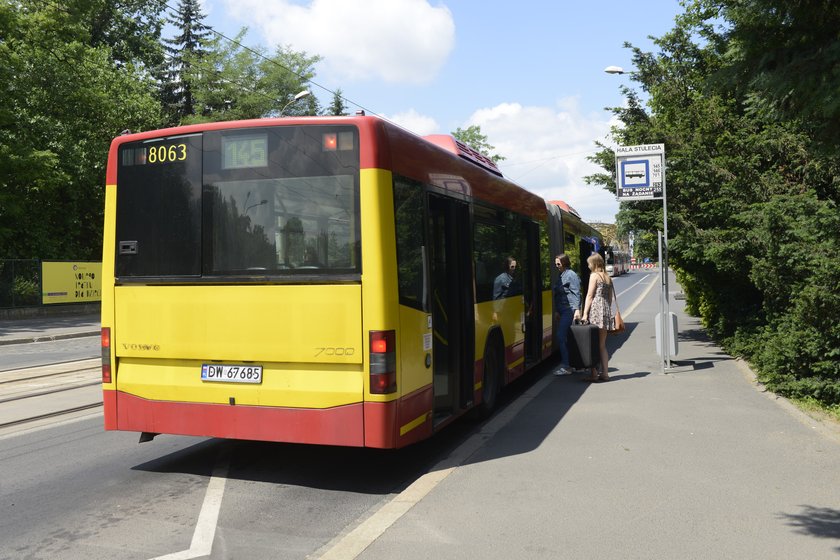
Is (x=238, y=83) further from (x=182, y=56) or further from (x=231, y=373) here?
(x=231, y=373)

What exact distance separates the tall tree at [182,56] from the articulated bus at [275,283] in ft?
165

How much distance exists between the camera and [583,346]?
10336 mm

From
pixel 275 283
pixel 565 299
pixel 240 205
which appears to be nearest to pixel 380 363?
pixel 275 283

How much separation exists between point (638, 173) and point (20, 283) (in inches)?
933

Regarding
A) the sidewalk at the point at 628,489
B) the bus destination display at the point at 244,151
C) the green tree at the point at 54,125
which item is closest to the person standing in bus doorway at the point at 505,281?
the sidewalk at the point at 628,489

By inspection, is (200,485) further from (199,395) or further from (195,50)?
(195,50)

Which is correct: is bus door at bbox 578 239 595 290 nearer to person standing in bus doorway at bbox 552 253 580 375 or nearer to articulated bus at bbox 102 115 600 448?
person standing in bus doorway at bbox 552 253 580 375

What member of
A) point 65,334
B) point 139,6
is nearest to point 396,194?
point 65,334

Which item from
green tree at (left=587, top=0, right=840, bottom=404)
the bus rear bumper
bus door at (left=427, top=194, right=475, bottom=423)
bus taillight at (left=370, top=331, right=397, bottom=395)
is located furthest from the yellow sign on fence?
bus taillight at (left=370, top=331, right=397, bottom=395)

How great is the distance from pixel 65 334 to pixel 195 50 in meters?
38.7

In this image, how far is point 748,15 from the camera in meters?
5.37

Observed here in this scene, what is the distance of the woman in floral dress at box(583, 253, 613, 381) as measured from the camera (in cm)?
1039

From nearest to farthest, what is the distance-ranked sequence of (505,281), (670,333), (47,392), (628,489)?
(628,489)
(505,281)
(47,392)
(670,333)

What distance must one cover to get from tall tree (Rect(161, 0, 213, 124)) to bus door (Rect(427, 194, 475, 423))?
49934 mm
